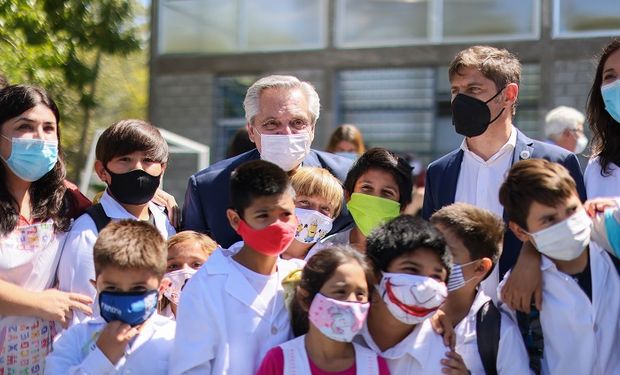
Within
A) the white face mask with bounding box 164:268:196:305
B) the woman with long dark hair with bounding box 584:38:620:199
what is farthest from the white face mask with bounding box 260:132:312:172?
the woman with long dark hair with bounding box 584:38:620:199

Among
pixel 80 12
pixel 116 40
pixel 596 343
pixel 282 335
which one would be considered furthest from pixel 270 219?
pixel 116 40

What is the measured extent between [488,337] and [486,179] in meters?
1.20

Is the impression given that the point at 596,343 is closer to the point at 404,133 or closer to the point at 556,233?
the point at 556,233

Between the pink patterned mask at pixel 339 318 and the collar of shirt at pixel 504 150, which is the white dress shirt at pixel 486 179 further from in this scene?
the pink patterned mask at pixel 339 318

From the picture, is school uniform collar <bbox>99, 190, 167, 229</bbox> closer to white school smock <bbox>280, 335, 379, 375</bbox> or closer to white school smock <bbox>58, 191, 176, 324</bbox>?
white school smock <bbox>58, 191, 176, 324</bbox>

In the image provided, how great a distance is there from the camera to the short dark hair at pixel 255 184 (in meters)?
3.84

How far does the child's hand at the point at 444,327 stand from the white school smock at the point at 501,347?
72 millimetres

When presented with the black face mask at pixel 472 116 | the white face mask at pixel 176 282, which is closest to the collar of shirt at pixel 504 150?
the black face mask at pixel 472 116

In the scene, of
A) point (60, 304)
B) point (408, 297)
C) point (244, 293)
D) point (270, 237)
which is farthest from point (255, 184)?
point (60, 304)

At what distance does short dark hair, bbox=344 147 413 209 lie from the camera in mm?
4633

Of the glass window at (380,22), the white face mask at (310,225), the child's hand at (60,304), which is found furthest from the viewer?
the glass window at (380,22)

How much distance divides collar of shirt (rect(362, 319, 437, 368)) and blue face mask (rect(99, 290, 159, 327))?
0.98 metres

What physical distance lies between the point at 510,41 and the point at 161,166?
9.08m

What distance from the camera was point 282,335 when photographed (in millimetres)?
3807
